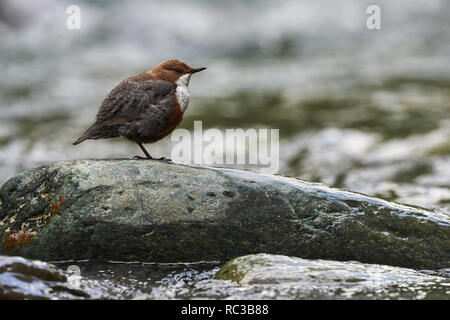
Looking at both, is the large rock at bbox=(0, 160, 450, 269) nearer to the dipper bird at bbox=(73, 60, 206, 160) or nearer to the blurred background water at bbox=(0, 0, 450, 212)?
the dipper bird at bbox=(73, 60, 206, 160)

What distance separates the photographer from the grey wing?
451 centimetres

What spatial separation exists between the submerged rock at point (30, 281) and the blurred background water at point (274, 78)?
14.9 ft

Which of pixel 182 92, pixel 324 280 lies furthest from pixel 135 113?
pixel 324 280

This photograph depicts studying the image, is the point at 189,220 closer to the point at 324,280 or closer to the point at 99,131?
the point at 324,280

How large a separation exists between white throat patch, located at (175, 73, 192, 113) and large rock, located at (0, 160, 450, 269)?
2.27 ft

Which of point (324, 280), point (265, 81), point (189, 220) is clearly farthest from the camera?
point (265, 81)

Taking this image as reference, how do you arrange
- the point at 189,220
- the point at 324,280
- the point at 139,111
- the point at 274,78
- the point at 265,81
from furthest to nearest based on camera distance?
the point at 274,78, the point at 265,81, the point at 139,111, the point at 189,220, the point at 324,280

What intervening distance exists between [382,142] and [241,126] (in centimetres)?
244

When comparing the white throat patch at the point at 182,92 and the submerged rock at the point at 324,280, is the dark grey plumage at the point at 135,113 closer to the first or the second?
the white throat patch at the point at 182,92

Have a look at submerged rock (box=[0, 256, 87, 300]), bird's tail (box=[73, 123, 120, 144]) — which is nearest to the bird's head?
bird's tail (box=[73, 123, 120, 144])

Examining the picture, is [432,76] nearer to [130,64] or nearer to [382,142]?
[382,142]

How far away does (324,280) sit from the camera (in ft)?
10.7

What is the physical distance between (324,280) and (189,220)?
1038mm
